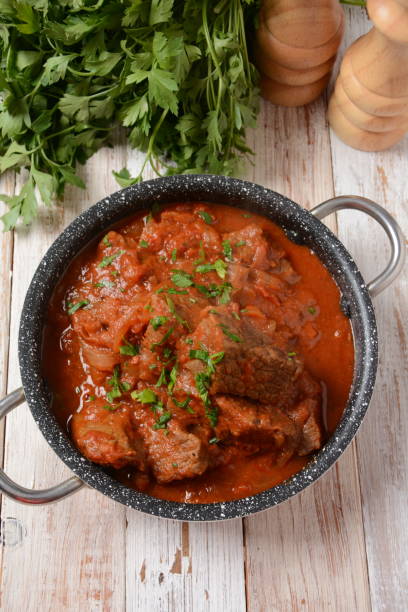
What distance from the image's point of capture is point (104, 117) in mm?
3930

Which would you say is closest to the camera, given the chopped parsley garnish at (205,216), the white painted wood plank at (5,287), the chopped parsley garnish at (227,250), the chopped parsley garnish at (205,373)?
the chopped parsley garnish at (205,373)

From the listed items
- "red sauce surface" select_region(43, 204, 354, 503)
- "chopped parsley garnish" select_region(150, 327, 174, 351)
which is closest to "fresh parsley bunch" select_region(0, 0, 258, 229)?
"red sauce surface" select_region(43, 204, 354, 503)

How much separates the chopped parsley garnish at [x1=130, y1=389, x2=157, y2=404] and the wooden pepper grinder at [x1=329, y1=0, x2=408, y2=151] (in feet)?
6.62

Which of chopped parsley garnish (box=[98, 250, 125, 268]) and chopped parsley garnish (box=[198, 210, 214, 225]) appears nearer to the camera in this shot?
chopped parsley garnish (box=[98, 250, 125, 268])

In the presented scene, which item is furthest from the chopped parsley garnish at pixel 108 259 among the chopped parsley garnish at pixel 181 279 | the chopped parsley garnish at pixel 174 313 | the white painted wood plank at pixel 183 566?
the white painted wood plank at pixel 183 566

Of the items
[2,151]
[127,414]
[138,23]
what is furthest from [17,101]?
[127,414]

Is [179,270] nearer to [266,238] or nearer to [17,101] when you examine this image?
[266,238]

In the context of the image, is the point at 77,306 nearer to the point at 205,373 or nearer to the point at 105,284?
the point at 105,284

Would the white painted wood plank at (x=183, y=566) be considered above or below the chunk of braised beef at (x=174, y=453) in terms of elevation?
below

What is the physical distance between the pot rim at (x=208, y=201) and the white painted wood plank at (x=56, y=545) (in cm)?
61

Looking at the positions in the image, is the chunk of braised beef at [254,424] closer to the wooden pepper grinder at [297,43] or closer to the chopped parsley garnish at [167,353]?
the chopped parsley garnish at [167,353]

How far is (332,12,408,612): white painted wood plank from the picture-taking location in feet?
12.2

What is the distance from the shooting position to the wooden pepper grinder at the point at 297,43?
3.72 m

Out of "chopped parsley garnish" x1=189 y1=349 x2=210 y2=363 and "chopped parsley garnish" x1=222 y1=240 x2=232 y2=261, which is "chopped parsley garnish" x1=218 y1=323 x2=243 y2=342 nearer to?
"chopped parsley garnish" x1=189 y1=349 x2=210 y2=363
